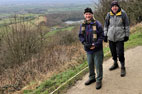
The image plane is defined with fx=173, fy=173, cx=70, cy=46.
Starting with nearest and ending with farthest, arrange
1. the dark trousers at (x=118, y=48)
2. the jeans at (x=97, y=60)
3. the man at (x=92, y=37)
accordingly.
→ the man at (x=92, y=37) < the jeans at (x=97, y=60) < the dark trousers at (x=118, y=48)

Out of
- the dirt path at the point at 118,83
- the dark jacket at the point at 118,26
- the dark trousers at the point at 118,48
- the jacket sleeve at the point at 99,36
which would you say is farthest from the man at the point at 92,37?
the dark trousers at the point at 118,48

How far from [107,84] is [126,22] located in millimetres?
1714

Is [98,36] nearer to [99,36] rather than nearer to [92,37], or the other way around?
[99,36]

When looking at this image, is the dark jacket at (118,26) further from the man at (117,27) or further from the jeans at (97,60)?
the jeans at (97,60)

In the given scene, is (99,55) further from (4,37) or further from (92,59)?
(4,37)

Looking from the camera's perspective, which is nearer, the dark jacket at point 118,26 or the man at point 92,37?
the man at point 92,37

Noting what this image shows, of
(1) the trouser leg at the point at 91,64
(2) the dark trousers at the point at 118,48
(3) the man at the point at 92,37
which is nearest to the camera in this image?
(3) the man at the point at 92,37

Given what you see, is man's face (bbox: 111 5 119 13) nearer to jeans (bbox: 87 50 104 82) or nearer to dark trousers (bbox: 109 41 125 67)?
dark trousers (bbox: 109 41 125 67)

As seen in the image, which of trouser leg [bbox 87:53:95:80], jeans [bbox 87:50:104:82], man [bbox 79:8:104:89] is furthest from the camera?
trouser leg [bbox 87:53:95:80]

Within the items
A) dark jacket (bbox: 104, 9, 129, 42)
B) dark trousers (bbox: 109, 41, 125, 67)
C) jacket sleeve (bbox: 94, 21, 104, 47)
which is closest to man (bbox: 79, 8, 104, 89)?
jacket sleeve (bbox: 94, 21, 104, 47)

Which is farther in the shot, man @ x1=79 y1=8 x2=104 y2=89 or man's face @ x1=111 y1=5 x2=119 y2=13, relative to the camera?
man's face @ x1=111 y1=5 x2=119 y2=13

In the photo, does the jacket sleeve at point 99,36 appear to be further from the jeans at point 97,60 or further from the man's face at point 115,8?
the man's face at point 115,8

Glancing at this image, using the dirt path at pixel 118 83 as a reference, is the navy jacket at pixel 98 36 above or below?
above

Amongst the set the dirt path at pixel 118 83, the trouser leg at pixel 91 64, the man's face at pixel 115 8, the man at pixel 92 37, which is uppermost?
the man's face at pixel 115 8
